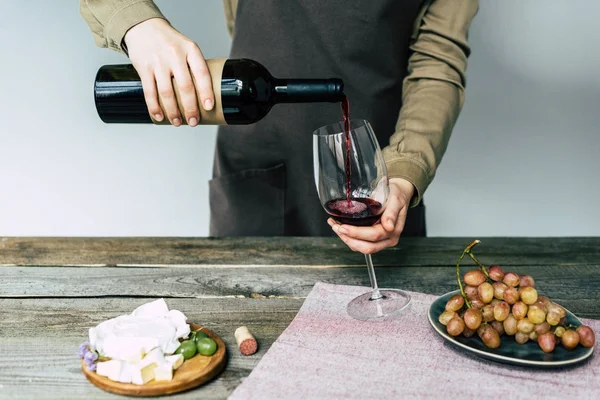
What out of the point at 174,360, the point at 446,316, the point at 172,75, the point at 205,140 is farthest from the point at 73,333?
the point at 205,140

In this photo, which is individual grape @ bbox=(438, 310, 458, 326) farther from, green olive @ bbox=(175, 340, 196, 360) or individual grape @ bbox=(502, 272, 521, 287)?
green olive @ bbox=(175, 340, 196, 360)

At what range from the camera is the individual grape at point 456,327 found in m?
0.95

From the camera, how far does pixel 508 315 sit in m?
0.95

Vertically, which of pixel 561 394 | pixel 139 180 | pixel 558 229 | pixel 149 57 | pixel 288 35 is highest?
pixel 149 57

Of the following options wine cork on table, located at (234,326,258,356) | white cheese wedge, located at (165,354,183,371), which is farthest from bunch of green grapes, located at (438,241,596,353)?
white cheese wedge, located at (165,354,183,371)

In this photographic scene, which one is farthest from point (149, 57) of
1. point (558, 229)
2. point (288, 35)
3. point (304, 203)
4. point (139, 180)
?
point (558, 229)

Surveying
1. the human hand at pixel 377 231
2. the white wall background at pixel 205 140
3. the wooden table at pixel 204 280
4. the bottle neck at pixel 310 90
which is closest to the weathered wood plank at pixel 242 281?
the wooden table at pixel 204 280

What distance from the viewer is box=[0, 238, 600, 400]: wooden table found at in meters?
0.96

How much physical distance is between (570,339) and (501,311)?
0.32 ft

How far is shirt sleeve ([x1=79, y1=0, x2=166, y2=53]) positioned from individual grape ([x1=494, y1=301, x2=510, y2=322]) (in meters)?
0.79

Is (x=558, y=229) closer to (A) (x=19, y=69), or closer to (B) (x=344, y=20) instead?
(B) (x=344, y=20)

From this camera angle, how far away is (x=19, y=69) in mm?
2402

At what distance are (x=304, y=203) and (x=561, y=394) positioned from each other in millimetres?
985

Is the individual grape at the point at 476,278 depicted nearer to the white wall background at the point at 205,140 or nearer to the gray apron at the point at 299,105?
the gray apron at the point at 299,105
